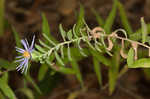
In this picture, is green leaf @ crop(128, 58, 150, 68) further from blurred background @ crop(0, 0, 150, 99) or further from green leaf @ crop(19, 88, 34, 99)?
blurred background @ crop(0, 0, 150, 99)

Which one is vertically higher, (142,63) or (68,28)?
(68,28)

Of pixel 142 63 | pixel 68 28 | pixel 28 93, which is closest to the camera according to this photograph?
pixel 142 63

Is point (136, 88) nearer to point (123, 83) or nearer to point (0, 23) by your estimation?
point (123, 83)

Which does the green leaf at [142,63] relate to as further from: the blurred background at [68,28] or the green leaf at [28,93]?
the blurred background at [68,28]

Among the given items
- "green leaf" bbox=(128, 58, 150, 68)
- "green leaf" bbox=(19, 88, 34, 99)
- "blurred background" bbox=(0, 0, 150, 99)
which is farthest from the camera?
"blurred background" bbox=(0, 0, 150, 99)

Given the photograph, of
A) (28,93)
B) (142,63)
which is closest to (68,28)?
(28,93)

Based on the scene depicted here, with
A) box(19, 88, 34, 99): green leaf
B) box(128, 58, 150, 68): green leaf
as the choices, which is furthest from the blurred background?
box(128, 58, 150, 68): green leaf

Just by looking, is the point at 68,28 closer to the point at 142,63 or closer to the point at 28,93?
the point at 28,93

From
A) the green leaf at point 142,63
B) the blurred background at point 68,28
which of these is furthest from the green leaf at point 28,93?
the green leaf at point 142,63

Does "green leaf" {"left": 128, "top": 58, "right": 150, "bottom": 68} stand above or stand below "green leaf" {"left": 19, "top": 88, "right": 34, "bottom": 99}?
above
